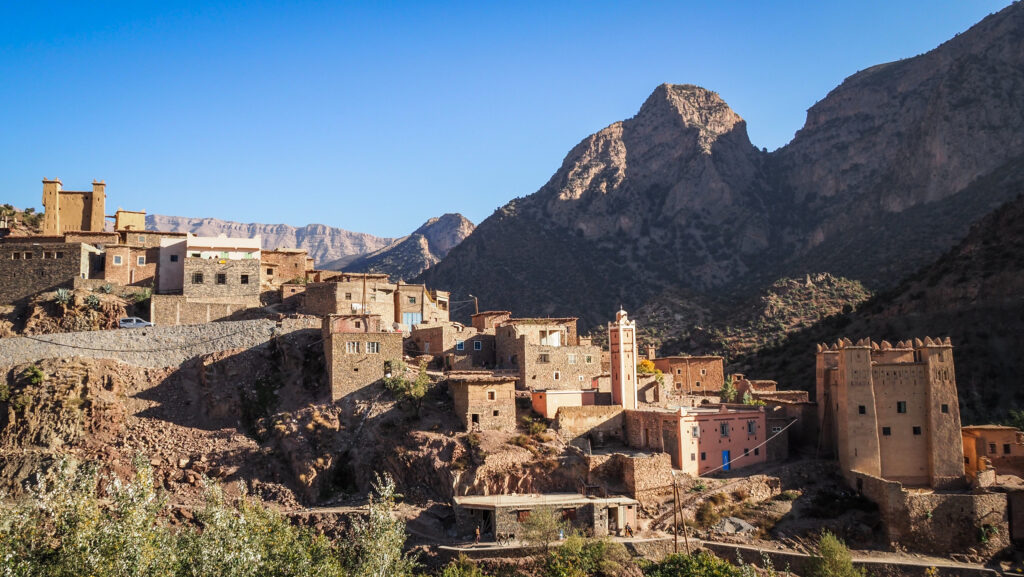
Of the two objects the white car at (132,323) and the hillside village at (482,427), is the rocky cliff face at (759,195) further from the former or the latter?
the white car at (132,323)

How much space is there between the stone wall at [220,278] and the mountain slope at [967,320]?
125ft

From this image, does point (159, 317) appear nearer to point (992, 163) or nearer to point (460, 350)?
point (460, 350)

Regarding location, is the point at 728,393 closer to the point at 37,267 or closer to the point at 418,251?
the point at 37,267

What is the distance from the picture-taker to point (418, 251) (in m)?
140

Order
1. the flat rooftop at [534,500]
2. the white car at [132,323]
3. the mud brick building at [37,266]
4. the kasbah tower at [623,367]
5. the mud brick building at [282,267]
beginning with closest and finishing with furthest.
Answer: the flat rooftop at [534,500] < the kasbah tower at [623,367] < the white car at [132,323] < the mud brick building at [37,266] < the mud brick building at [282,267]

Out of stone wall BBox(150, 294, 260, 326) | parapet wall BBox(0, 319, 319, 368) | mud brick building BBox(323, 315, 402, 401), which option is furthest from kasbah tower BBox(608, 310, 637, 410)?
stone wall BBox(150, 294, 260, 326)

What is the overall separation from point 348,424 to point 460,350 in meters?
8.70

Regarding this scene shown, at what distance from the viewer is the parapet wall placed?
37156 mm

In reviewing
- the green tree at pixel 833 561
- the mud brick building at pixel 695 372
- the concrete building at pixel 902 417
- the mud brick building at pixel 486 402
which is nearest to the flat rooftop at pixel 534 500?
the mud brick building at pixel 486 402

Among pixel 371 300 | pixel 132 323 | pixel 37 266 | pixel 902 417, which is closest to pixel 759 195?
pixel 902 417

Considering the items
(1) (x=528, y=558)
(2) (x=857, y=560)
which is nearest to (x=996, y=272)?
(2) (x=857, y=560)

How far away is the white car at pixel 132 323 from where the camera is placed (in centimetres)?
3903

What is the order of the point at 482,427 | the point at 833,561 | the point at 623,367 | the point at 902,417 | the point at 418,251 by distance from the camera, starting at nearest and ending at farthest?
the point at 833,561 < the point at 482,427 < the point at 902,417 < the point at 623,367 < the point at 418,251

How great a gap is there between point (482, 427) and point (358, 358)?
6872 mm
